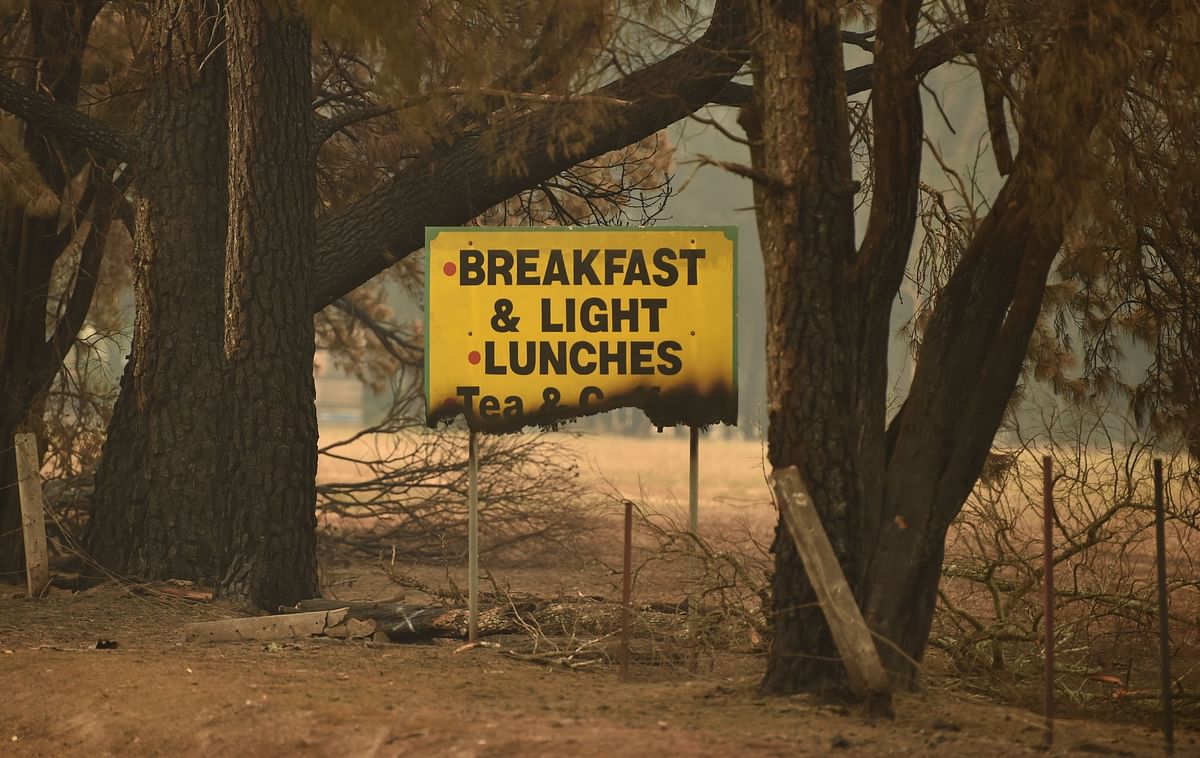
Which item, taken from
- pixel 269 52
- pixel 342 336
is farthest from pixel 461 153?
pixel 342 336

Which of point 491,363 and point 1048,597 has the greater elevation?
point 491,363

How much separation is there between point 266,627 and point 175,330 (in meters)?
2.87

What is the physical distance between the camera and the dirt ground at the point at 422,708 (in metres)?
6.43

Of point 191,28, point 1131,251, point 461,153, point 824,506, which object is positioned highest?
point 191,28

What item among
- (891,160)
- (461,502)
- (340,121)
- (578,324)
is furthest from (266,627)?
(461,502)

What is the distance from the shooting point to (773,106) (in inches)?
285

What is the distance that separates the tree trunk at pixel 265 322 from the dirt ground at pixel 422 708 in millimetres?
912

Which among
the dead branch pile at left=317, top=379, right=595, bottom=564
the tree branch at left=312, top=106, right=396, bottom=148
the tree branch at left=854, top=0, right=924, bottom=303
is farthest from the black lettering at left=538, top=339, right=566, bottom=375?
the dead branch pile at left=317, top=379, right=595, bottom=564

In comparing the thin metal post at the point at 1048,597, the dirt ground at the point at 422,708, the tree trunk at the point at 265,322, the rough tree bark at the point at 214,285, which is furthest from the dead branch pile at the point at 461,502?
the thin metal post at the point at 1048,597

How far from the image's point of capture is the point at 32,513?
36.7ft

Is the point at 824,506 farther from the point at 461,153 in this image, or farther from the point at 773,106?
the point at 461,153

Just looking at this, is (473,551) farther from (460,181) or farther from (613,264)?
(460,181)

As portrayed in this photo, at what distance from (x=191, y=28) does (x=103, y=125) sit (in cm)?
109

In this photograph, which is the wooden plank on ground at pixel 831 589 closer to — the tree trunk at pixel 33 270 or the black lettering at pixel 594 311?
the black lettering at pixel 594 311
